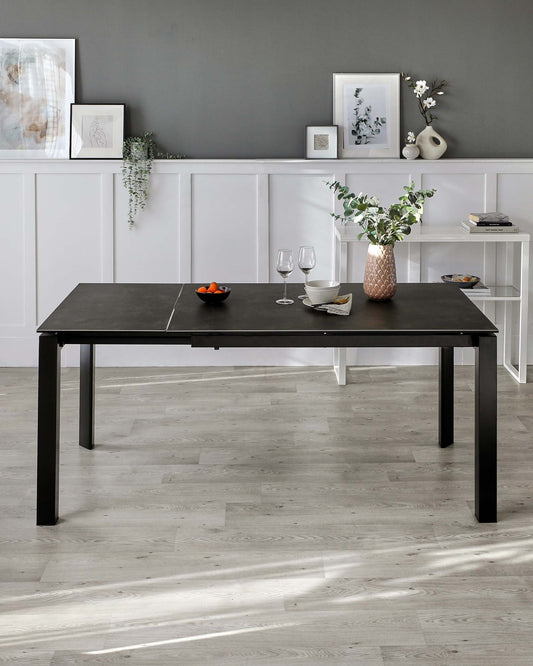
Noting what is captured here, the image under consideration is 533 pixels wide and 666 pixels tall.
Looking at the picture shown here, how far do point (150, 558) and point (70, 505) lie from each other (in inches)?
24.2

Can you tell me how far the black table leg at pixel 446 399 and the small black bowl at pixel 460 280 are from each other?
1.18 m

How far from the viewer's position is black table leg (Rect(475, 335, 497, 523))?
369 cm

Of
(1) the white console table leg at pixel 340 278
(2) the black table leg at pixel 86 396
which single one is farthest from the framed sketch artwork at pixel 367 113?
(2) the black table leg at pixel 86 396

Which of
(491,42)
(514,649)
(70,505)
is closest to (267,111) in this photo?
(491,42)

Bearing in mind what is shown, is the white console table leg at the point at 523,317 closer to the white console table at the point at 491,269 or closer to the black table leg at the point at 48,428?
the white console table at the point at 491,269

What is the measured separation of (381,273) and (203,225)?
7.22ft

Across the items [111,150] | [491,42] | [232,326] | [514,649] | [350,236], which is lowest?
[514,649]

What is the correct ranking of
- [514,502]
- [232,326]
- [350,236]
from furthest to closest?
[350,236], [514,502], [232,326]

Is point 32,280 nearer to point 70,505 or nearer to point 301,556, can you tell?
point 70,505

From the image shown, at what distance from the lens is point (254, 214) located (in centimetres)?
612

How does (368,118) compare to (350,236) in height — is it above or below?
above

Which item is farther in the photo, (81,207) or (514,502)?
(81,207)

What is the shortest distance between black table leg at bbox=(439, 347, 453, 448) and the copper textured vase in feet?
1.94

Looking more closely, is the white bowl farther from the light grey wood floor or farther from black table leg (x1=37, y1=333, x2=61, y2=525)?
black table leg (x1=37, y1=333, x2=61, y2=525)
